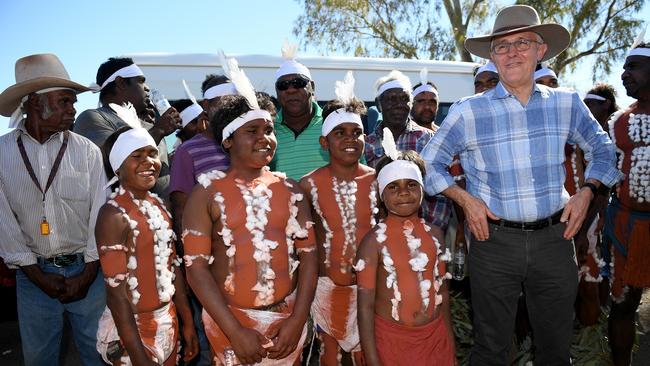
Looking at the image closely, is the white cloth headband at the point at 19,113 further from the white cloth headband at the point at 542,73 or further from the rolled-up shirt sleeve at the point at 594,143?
the white cloth headband at the point at 542,73

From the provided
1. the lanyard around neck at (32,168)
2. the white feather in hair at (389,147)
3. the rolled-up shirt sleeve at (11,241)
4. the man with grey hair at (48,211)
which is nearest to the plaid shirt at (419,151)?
the white feather in hair at (389,147)

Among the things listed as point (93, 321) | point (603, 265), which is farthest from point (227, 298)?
point (603, 265)

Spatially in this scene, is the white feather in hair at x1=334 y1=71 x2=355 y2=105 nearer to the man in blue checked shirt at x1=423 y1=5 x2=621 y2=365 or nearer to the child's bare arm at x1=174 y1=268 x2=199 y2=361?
the man in blue checked shirt at x1=423 y1=5 x2=621 y2=365

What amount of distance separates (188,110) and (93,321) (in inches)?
88.9

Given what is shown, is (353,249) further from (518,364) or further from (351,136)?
(518,364)

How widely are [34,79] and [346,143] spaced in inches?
75.2

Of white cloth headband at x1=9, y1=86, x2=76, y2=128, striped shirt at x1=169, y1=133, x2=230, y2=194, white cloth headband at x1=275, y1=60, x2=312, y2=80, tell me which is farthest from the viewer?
white cloth headband at x1=275, y1=60, x2=312, y2=80

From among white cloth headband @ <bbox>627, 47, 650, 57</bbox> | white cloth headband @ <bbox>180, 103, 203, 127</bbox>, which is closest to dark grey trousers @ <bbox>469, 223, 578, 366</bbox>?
white cloth headband @ <bbox>627, 47, 650, 57</bbox>

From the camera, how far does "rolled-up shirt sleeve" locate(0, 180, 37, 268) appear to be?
2.99 m

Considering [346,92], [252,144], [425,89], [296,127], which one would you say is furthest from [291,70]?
[425,89]

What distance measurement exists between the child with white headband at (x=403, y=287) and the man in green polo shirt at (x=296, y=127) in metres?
0.97

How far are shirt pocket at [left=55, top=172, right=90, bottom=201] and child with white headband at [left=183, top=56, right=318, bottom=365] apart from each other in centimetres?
93

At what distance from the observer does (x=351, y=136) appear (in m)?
3.36

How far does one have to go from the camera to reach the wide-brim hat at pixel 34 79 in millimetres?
3106
